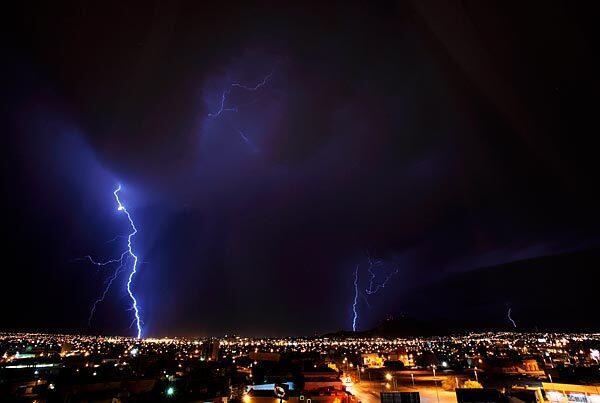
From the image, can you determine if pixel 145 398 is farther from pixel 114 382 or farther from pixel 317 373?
pixel 317 373

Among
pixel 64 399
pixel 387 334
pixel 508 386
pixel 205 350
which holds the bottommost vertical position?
pixel 64 399

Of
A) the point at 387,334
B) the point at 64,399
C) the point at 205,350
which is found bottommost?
the point at 64,399

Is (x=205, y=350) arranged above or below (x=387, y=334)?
below

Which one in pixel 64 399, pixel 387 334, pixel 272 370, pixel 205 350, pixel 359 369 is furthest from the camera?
pixel 387 334

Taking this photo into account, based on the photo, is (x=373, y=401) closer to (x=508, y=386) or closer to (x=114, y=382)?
(x=508, y=386)

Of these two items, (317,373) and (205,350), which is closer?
(317,373)

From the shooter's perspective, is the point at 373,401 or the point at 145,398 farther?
the point at 373,401

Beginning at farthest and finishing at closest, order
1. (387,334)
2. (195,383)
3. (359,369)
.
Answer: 1. (387,334)
2. (359,369)
3. (195,383)

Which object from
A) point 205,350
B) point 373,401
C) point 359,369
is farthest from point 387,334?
point 373,401

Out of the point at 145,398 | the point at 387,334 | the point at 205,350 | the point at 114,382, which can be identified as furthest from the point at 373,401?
the point at 387,334
